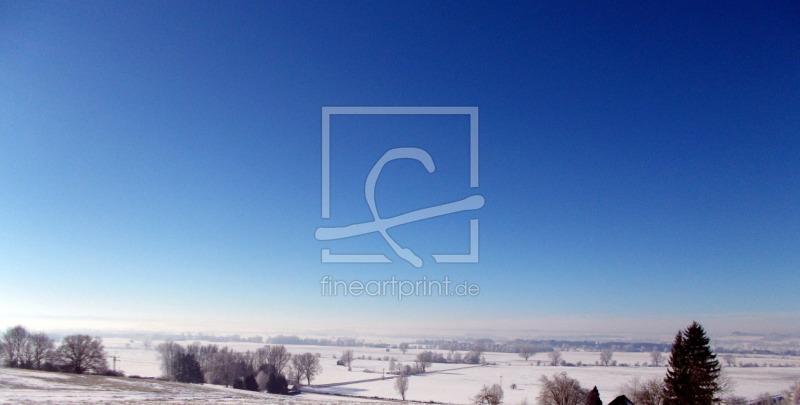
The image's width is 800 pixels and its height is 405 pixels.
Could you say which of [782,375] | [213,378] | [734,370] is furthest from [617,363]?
[213,378]

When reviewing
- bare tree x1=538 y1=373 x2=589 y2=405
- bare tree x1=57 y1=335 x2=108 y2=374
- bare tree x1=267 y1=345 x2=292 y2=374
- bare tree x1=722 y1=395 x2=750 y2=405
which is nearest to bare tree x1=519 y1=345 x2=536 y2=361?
bare tree x1=722 y1=395 x2=750 y2=405

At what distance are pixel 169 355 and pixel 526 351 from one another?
73.1m

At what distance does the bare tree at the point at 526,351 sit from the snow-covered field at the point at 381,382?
283 centimetres

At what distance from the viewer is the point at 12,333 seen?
169ft

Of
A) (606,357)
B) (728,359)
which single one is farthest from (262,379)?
(728,359)

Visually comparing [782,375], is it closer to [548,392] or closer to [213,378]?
[548,392]

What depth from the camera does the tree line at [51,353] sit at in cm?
4922

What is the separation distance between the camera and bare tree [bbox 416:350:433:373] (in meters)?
75.4

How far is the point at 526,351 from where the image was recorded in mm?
96812

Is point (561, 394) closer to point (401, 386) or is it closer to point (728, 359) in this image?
point (401, 386)

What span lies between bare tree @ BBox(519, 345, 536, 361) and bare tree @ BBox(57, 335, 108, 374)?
3108 inches

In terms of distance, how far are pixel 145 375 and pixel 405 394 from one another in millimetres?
31510

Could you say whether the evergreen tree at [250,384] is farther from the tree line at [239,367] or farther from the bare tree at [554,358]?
the bare tree at [554,358]

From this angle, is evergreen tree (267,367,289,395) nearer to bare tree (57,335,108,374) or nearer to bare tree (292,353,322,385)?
bare tree (292,353,322,385)
